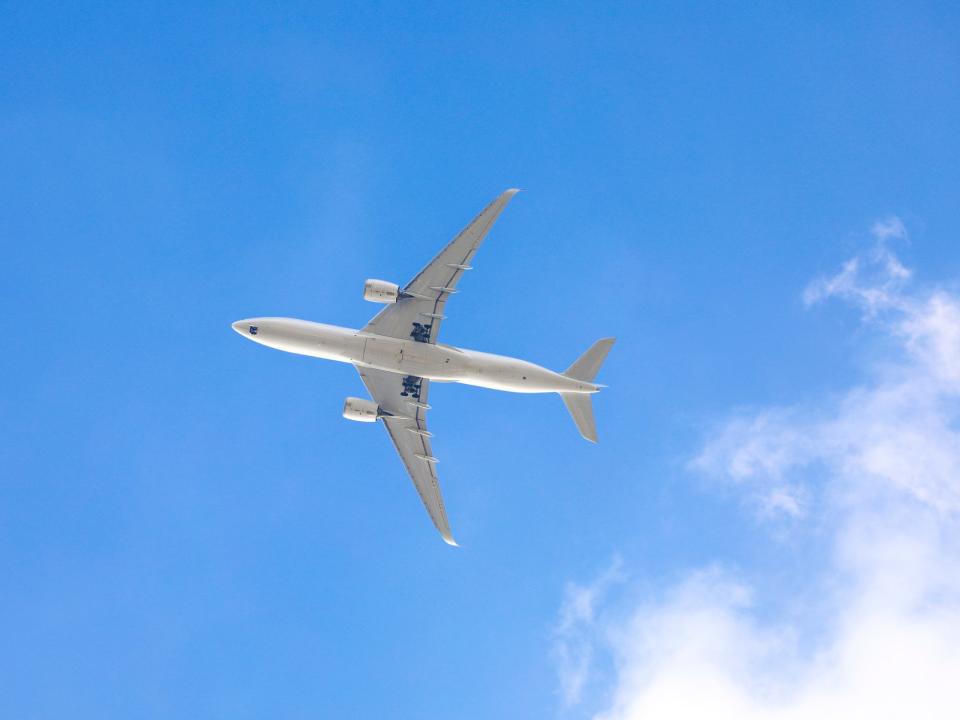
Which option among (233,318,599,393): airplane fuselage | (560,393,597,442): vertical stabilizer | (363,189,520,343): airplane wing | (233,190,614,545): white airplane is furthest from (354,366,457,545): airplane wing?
(560,393,597,442): vertical stabilizer

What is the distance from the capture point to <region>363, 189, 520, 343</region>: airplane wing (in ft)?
182

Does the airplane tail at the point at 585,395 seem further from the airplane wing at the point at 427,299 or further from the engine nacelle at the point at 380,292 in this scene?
the engine nacelle at the point at 380,292

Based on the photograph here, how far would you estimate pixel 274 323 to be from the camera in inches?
2188

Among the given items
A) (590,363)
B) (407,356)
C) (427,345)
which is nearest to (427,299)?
(427,345)

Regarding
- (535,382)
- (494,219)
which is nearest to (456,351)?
(535,382)

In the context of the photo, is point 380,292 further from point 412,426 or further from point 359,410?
point 412,426

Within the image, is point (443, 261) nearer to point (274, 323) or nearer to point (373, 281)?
point (373, 281)

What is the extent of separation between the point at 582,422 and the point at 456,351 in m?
10.6

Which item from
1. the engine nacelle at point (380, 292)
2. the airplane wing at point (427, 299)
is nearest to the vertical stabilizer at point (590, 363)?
the airplane wing at point (427, 299)

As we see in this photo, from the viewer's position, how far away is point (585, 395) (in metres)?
58.0

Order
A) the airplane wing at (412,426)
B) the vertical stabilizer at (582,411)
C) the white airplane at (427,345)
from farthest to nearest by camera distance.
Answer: the airplane wing at (412,426), the vertical stabilizer at (582,411), the white airplane at (427,345)

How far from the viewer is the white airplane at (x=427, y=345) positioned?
55.5 m

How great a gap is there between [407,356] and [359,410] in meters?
6.26

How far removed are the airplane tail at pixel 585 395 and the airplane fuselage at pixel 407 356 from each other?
1111 millimetres
